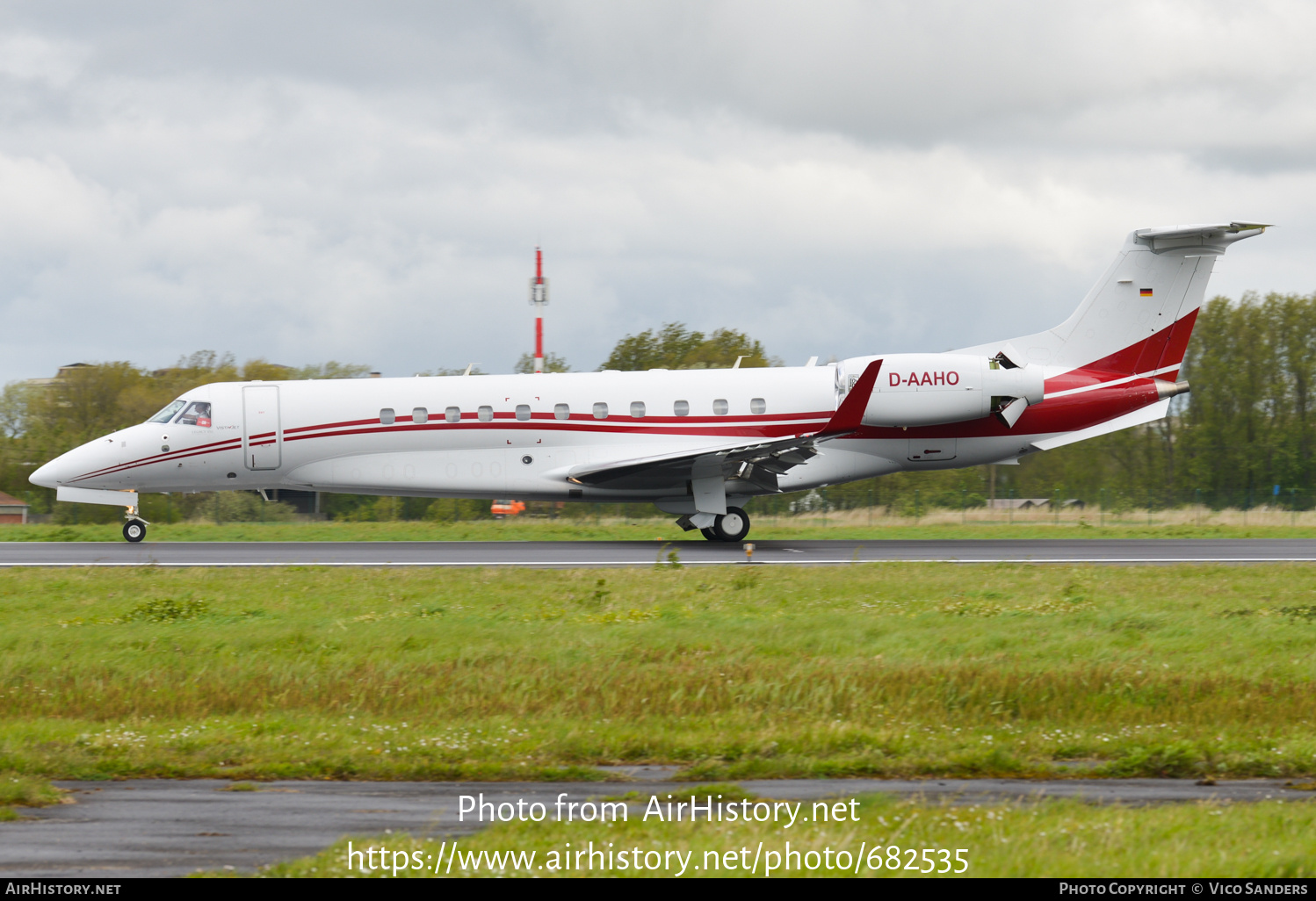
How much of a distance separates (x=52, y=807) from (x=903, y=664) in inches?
277

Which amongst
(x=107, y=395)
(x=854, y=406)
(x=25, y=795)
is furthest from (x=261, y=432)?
(x=107, y=395)

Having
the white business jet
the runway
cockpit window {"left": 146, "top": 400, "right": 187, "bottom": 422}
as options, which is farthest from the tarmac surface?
cockpit window {"left": 146, "top": 400, "right": 187, "bottom": 422}

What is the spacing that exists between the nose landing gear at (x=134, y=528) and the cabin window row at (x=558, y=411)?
6.46 metres

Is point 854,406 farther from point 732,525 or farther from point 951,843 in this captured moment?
point 951,843

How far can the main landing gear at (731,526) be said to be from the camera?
24.2m

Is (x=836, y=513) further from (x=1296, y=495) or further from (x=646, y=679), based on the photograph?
(x=646, y=679)

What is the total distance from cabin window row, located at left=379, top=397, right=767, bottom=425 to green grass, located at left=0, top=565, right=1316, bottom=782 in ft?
27.6

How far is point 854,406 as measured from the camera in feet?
74.1

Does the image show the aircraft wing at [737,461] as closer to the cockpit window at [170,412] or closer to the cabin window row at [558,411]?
the cabin window row at [558,411]

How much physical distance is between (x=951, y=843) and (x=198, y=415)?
22.2 meters

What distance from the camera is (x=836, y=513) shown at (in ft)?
126

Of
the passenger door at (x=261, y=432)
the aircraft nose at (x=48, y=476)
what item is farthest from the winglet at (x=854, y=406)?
the aircraft nose at (x=48, y=476)

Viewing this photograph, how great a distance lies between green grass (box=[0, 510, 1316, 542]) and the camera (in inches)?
1091
